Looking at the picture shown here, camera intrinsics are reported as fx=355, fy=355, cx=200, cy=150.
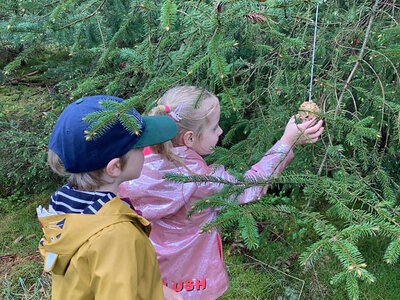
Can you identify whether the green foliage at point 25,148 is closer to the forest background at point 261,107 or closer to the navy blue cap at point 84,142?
the forest background at point 261,107

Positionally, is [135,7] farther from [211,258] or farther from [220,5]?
[211,258]

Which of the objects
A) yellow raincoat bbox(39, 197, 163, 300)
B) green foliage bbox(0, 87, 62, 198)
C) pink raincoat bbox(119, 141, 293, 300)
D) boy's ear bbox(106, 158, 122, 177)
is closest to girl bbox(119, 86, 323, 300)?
pink raincoat bbox(119, 141, 293, 300)

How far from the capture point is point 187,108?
1.76 m

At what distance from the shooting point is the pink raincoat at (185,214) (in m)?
1.68

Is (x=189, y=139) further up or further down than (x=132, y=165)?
further down

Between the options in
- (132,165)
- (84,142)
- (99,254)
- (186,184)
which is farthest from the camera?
(186,184)

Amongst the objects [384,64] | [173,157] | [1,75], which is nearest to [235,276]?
[173,157]

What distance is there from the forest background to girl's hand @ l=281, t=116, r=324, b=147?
0.19 feet

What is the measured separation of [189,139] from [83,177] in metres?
0.59

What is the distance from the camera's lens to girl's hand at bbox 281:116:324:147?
1.56m

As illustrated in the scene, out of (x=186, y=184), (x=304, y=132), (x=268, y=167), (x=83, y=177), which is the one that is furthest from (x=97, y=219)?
(x=304, y=132)

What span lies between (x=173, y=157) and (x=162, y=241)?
533 mm

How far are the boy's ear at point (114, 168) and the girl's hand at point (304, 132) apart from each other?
0.77 m

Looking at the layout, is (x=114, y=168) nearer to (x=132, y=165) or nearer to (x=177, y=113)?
(x=132, y=165)
